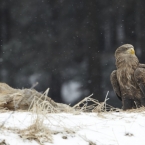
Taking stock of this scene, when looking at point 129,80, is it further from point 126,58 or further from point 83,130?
point 83,130

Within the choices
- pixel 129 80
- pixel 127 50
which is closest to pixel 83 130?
pixel 129 80

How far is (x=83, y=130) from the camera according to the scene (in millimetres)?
2422

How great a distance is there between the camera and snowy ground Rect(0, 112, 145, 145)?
2.28 metres

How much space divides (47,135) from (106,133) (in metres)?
0.38

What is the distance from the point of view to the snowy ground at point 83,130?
2.28m

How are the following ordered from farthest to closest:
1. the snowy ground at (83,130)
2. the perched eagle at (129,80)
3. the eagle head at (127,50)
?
the eagle head at (127,50), the perched eagle at (129,80), the snowy ground at (83,130)

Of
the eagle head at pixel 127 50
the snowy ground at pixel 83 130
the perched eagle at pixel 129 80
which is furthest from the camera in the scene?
the eagle head at pixel 127 50

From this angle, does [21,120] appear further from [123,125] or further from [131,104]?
[131,104]

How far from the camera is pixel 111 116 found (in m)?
2.90

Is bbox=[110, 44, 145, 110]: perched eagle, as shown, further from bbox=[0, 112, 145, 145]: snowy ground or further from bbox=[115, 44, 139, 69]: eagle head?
bbox=[0, 112, 145, 145]: snowy ground

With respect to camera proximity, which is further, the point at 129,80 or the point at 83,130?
the point at 129,80

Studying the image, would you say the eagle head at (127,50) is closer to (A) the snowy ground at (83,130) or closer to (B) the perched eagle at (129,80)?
(B) the perched eagle at (129,80)

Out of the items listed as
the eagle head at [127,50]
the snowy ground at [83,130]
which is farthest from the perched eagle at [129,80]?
the snowy ground at [83,130]

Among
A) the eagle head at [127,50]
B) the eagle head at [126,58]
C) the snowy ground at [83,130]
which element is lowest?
the snowy ground at [83,130]
